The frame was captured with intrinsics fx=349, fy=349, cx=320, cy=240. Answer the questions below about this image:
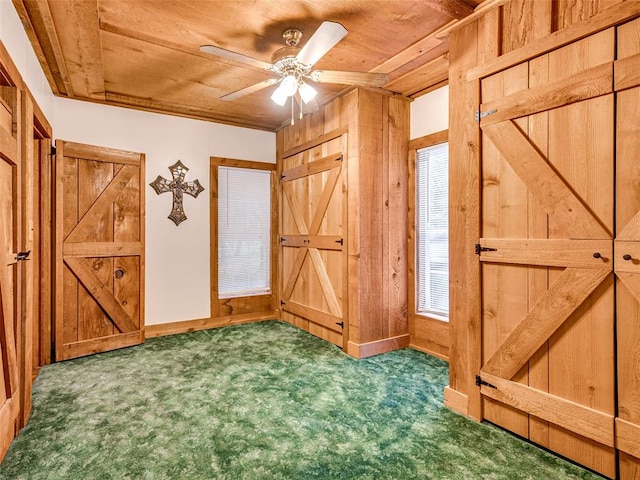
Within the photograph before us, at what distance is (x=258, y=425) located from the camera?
222 cm

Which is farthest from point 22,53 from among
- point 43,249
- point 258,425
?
point 258,425

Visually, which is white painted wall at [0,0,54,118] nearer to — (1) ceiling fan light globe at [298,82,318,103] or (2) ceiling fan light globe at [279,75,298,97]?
(2) ceiling fan light globe at [279,75,298,97]

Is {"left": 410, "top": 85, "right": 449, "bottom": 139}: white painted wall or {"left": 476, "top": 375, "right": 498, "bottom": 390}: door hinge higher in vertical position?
{"left": 410, "top": 85, "right": 449, "bottom": 139}: white painted wall

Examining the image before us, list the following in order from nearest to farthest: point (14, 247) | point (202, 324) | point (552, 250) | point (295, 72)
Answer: point (552, 250), point (14, 247), point (295, 72), point (202, 324)

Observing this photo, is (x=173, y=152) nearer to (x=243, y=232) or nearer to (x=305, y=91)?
(x=243, y=232)

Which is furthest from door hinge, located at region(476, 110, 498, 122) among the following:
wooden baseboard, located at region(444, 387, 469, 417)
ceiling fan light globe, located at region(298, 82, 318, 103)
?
wooden baseboard, located at region(444, 387, 469, 417)

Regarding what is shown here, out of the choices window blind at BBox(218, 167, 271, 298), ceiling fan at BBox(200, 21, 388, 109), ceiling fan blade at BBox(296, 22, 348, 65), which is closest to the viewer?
ceiling fan blade at BBox(296, 22, 348, 65)

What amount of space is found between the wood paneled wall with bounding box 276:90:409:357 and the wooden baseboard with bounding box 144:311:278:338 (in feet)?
5.57

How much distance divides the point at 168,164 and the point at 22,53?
190 cm

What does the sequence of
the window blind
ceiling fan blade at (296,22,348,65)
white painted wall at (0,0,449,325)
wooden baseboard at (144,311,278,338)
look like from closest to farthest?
1. ceiling fan blade at (296,22,348,65)
2. white painted wall at (0,0,449,325)
3. wooden baseboard at (144,311,278,338)
4. the window blind

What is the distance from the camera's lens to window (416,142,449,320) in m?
3.49

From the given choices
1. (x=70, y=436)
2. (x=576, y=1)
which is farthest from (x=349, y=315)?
(x=576, y=1)

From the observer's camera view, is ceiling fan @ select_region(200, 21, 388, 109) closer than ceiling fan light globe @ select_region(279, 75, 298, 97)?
Yes

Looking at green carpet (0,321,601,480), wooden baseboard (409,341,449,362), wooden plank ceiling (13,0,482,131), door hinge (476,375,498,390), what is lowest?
green carpet (0,321,601,480)
